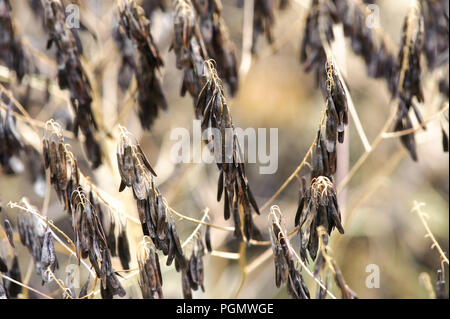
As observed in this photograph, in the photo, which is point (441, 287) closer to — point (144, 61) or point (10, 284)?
point (144, 61)

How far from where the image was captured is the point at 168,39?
3.26m

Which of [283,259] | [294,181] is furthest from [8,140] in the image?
[294,181]

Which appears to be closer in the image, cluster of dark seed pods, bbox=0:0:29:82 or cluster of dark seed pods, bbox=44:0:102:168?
cluster of dark seed pods, bbox=44:0:102:168

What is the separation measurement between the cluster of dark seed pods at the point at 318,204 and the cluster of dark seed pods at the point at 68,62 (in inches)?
30.1

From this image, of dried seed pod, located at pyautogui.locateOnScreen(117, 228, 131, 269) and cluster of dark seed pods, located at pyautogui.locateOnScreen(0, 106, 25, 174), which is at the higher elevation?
cluster of dark seed pods, located at pyautogui.locateOnScreen(0, 106, 25, 174)

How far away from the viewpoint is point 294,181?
137 inches

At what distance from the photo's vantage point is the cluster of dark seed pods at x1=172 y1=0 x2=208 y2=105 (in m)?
1.48

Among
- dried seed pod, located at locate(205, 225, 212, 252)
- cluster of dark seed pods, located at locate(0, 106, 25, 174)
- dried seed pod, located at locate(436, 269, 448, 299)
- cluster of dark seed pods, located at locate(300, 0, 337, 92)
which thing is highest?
cluster of dark seed pods, located at locate(300, 0, 337, 92)

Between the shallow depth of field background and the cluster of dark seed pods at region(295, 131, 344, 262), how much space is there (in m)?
1.64

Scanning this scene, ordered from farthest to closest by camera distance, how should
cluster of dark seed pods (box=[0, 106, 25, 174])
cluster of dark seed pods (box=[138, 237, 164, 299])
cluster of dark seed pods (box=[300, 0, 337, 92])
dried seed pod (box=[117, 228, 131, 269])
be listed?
cluster of dark seed pods (box=[300, 0, 337, 92]), cluster of dark seed pods (box=[0, 106, 25, 174]), dried seed pod (box=[117, 228, 131, 269]), cluster of dark seed pods (box=[138, 237, 164, 299])

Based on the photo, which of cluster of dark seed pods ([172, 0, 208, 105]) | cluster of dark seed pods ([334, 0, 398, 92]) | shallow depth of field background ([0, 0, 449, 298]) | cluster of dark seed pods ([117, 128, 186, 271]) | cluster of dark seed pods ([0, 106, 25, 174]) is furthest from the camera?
shallow depth of field background ([0, 0, 449, 298])

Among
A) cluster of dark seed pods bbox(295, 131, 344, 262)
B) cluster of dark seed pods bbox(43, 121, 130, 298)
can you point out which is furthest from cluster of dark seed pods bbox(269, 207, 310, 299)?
cluster of dark seed pods bbox(43, 121, 130, 298)

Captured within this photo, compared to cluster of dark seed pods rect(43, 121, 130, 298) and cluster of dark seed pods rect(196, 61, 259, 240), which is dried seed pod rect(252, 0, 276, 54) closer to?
cluster of dark seed pods rect(196, 61, 259, 240)

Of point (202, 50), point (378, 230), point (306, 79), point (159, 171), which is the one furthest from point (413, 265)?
point (202, 50)
